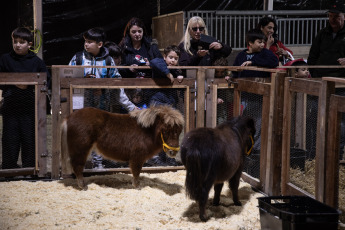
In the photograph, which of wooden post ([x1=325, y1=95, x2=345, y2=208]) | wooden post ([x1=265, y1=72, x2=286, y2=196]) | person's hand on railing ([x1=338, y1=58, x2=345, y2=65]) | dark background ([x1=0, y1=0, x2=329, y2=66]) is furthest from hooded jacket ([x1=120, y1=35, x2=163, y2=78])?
dark background ([x1=0, y1=0, x2=329, y2=66])

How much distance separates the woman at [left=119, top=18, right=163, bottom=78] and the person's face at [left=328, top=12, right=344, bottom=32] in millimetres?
2392

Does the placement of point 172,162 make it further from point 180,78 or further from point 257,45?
point 257,45

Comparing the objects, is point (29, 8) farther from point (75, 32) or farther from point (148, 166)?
point (148, 166)

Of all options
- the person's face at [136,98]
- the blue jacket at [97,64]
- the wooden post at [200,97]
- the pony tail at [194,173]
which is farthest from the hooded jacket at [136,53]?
the pony tail at [194,173]

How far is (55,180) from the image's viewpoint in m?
5.56

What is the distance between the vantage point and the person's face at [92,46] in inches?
220

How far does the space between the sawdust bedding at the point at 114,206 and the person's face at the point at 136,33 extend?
5.67 feet

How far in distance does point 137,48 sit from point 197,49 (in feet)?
2.64

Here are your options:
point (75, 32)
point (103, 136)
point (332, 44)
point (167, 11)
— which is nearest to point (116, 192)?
point (103, 136)

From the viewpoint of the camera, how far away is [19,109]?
5.44 meters

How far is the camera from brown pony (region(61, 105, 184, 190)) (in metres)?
5.01

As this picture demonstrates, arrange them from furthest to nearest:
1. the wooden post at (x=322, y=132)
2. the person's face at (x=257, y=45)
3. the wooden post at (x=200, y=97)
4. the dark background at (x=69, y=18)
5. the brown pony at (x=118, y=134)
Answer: the dark background at (x=69, y=18)
the person's face at (x=257, y=45)
the wooden post at (x=200, y=97)
the brown pony at (x=118, y=134)
the wooden post at (x=322, y=132)

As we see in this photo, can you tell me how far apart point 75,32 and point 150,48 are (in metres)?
3.29

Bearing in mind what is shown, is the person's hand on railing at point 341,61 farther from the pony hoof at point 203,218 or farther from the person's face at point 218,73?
the pony hoof at point 203,218
